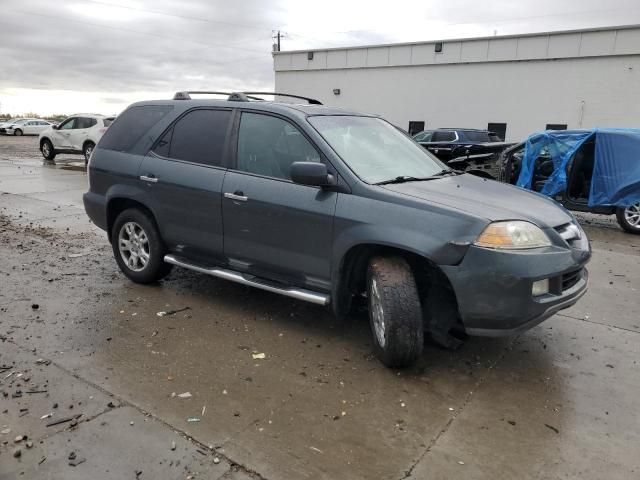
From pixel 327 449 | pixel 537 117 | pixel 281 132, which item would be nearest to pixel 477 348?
pixel 327 449

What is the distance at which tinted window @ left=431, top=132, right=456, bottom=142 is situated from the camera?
16.3 m

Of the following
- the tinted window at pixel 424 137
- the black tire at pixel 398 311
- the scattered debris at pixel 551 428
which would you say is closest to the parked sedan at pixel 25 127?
the tinted window at pixel 424 137

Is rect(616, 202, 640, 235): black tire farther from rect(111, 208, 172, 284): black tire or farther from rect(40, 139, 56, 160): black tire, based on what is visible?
rect(40, 139, 56, 160): black tire

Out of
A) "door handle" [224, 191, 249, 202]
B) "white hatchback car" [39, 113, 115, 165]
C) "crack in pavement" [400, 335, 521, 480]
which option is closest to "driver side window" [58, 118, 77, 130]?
"white hatchback car" [39, 113, 115, 165]

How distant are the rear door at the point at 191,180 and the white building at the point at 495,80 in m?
19.5

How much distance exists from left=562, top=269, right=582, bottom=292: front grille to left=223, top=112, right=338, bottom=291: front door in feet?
5.20

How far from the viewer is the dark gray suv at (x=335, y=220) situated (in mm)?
3311

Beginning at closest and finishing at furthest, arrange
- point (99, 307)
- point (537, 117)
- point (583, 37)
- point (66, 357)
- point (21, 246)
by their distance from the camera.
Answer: point (66, 357) < point (99, 307) < point (21, 246) < point (583, 37) < point (537, 117)

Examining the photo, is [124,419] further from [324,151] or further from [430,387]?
[324,151]

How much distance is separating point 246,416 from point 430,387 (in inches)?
48.4

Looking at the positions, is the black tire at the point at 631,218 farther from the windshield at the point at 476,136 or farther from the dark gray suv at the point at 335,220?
the windshield at the point at 476,136

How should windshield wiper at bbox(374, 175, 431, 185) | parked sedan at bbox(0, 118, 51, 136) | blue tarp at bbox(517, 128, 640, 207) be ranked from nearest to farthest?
windshield wiper at bbox(374, 175, 431, 185), blue tarp at bbox(517, 128, 640, 207), parked sedan at bbox(0, 118, 51, 136)

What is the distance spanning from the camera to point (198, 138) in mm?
4715

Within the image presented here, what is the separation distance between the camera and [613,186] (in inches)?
350
